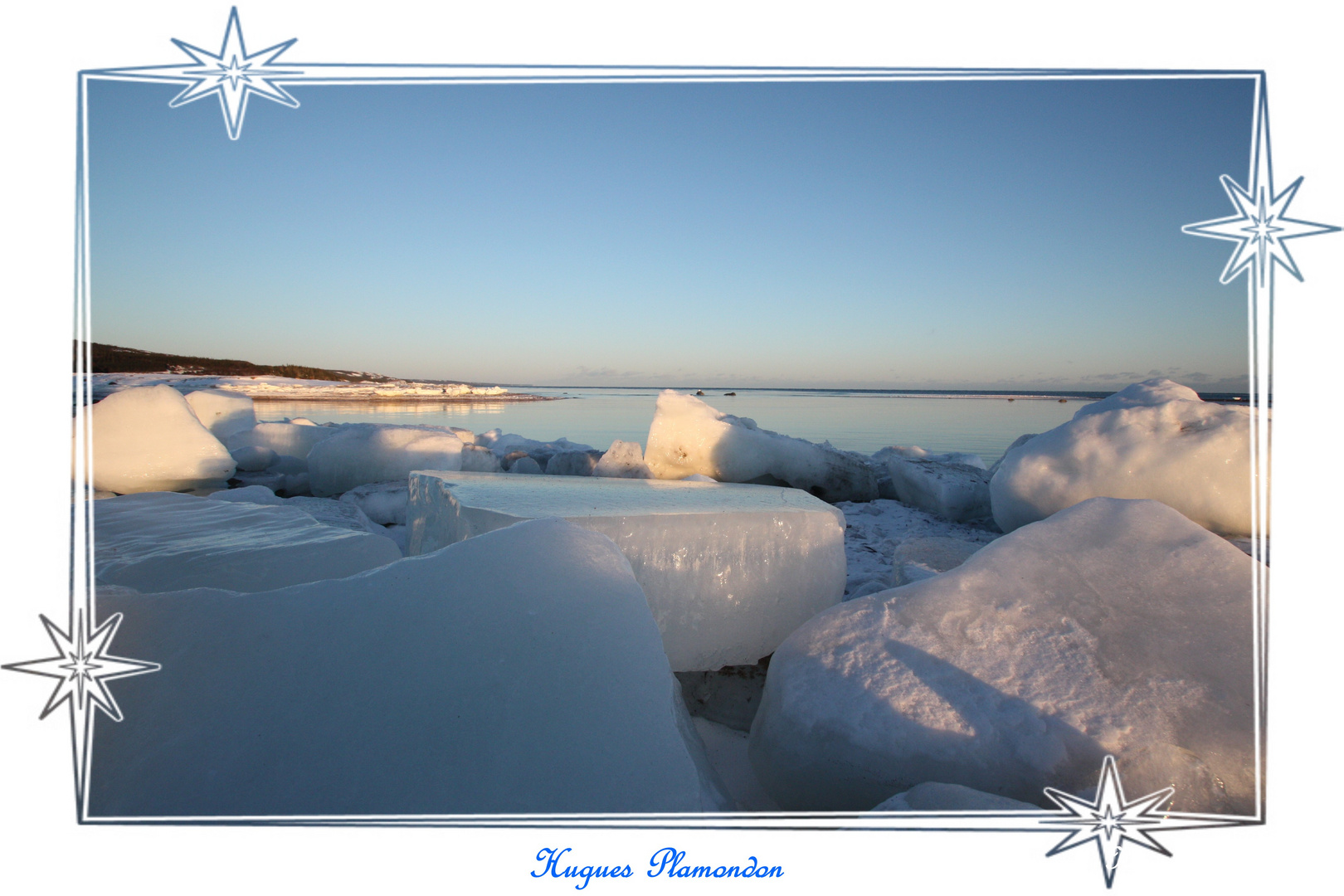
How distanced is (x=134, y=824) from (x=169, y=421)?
12.8 feet

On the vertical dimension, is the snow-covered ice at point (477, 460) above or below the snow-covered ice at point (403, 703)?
above

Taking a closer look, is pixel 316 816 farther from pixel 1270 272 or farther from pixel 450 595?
pixel 1270 272

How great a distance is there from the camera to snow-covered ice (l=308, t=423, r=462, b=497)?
13.0 feet

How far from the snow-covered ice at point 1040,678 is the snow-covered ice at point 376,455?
317 centimetres

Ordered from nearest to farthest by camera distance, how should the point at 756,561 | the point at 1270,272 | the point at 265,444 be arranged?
the point at 1270,272, the point at 756,561, the point at 265,444

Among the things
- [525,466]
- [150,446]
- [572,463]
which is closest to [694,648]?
[572,463]

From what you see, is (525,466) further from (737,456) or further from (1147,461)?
(1147,461)

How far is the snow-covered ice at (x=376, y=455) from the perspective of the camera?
3.95 meters

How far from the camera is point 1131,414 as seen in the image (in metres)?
2.29

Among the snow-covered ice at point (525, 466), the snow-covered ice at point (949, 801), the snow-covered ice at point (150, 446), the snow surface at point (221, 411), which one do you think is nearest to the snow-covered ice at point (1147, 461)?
the snow-covered ice at point (949, 801)

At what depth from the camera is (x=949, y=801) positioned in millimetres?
861

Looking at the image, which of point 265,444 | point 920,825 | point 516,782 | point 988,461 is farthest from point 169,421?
point 988,461

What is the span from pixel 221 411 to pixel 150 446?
252 centimetres

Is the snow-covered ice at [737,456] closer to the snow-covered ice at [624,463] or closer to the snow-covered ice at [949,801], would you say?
the snow-covered ice at [624,463]
